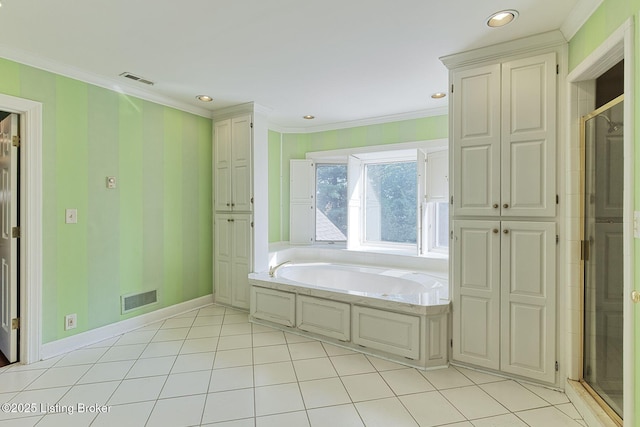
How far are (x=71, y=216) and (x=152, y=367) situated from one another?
145 cm

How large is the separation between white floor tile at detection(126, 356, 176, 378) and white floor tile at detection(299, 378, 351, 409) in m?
1.07

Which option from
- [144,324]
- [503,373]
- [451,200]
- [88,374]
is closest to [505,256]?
[451,200]

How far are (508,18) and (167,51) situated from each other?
91.5 inches

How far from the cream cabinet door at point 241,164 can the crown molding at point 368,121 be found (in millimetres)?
845

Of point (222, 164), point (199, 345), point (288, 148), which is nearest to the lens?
point (199, 345)

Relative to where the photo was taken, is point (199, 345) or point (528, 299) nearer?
point (528, 299)

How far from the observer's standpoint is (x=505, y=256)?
7.45 feet

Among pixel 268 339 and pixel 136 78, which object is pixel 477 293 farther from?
pixel 136 78

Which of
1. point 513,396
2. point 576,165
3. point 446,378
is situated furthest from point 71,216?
point 576,165

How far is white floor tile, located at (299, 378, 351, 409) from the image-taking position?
2.02 m

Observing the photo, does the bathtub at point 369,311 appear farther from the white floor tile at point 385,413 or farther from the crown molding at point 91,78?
the crown molding at point 91,78

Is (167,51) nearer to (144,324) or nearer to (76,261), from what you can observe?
(76,261)

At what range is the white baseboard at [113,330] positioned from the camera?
2.63m

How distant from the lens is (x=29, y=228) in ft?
8.14
